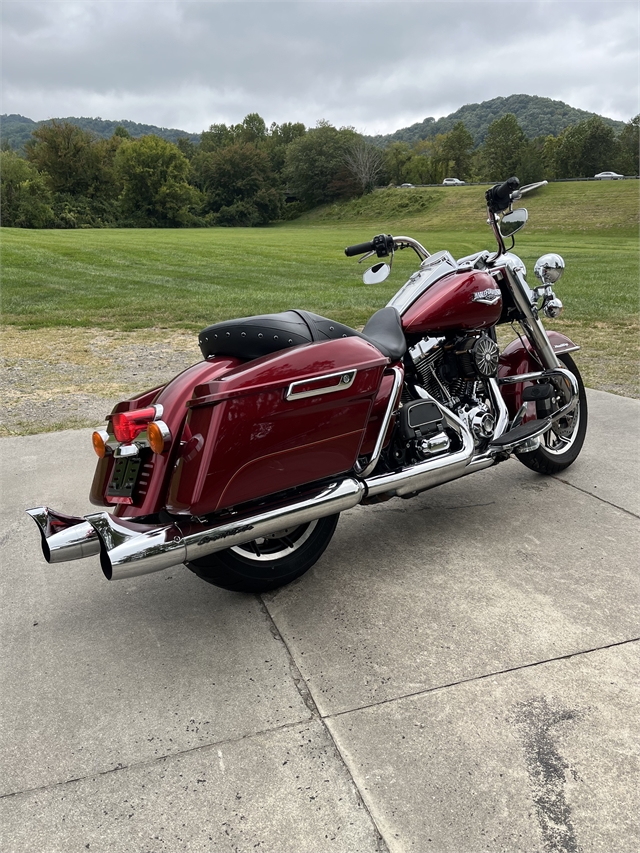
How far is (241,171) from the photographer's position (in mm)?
78750

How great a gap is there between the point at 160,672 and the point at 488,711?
1125mm

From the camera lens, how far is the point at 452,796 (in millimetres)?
1830

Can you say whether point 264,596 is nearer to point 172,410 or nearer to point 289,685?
point 289,685

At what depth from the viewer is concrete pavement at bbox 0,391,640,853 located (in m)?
1.77

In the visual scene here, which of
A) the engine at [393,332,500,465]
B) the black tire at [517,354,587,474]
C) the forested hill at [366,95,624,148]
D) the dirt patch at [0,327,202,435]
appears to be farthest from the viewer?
the forested hill at [366,95,624,148]

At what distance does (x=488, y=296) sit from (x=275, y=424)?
1470mm

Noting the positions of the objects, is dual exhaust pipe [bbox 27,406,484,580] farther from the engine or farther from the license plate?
the engine

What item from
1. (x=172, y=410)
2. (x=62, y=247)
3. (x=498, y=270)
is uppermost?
(x=498, y=270)

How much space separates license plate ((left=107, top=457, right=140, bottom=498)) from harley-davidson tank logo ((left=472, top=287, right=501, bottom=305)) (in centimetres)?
178

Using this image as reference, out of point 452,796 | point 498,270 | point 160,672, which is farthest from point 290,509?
point 498,270

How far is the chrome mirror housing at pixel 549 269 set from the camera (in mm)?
3822

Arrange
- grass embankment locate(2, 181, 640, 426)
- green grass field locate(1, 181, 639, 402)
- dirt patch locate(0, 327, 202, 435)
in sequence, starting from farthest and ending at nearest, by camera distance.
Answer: green grass field locate(1, 181, 639, 402) → grass embankment locate(2, 181, 640, 426) → dirt patch locate(0, 327, 202, 435)

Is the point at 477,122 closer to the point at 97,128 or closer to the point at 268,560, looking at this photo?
the point at 97,128

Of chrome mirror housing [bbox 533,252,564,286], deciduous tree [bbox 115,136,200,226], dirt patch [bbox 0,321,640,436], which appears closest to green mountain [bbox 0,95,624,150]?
deciduous tree [bbox 115,136,200,226]
